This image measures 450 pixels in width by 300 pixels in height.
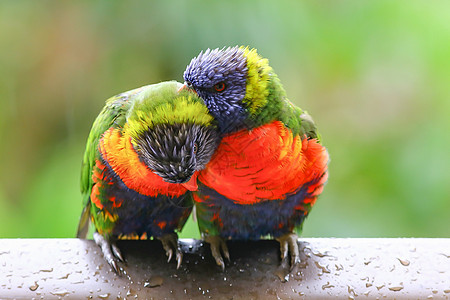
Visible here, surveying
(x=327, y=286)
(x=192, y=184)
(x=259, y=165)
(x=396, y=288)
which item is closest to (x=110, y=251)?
(x=192, y=184)

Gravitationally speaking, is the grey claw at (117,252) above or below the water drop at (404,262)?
below

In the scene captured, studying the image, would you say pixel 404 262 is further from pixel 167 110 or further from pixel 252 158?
pixel 167 110

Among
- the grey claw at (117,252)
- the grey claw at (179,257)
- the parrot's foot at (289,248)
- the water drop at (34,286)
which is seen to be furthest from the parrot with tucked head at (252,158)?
the water drop at (34,286)

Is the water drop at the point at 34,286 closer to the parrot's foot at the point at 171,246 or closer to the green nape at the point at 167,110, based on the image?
the parrot's foot at the point at 171,246

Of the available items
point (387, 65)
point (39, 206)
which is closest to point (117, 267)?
point (39, 206)

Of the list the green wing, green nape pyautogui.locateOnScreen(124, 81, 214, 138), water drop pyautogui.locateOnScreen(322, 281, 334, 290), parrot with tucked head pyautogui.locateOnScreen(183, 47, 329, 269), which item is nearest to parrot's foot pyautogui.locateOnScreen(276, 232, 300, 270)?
parrot with tucked head pyautogui.locateOnScreen(183, 47, 329, 269)

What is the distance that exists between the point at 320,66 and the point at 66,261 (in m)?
2.45

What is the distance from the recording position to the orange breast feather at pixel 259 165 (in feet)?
5.02

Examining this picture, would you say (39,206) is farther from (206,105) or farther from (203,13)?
(206,105)

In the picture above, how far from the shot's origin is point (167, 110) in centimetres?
135

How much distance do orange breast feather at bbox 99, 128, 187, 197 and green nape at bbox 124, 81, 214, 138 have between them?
0.43 feet

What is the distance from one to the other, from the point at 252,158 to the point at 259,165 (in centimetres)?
3

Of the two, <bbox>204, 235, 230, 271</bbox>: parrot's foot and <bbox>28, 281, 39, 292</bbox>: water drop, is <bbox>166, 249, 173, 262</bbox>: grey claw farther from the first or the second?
<bbox>28, 281, 39, 292</bbox>: water drop

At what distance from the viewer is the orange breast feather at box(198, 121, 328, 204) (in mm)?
1530
